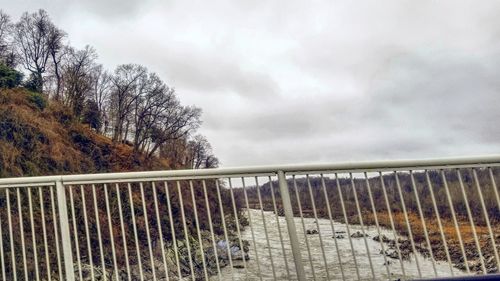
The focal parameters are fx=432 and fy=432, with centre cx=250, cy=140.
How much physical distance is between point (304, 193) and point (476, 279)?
7.09 ft

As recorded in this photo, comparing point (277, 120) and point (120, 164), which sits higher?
point (277, 120)

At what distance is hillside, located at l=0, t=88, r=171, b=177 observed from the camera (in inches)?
710

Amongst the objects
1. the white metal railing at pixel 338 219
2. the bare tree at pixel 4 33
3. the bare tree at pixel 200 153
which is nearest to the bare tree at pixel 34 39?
the bare tree at pixel 4 33

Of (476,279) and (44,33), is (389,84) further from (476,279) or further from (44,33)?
(476,279)

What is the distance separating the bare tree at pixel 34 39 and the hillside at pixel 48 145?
10.7m

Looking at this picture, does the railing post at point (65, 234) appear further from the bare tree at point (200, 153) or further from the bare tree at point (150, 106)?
the bare tree at point (150, 106)

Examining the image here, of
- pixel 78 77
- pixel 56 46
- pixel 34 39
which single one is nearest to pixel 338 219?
pixel 78 77

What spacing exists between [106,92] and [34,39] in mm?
7630

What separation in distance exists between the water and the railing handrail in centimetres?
34

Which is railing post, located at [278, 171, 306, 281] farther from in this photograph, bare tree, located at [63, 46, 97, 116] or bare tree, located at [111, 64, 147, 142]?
bare tree, located at [111, 64, 147, 142]

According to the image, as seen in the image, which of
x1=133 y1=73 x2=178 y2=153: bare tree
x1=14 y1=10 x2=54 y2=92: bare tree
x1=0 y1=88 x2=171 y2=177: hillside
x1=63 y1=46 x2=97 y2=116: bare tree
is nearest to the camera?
x1=0 y1=88 x2=171 y2=177: hillside

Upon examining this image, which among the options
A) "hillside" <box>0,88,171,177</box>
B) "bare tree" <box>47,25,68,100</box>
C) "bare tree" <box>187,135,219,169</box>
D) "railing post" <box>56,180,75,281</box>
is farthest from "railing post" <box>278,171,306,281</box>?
"bare tree" <box>47,25,68,100</box>

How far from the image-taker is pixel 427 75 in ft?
240

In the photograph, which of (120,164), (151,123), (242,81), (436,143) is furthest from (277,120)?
(120,164)
